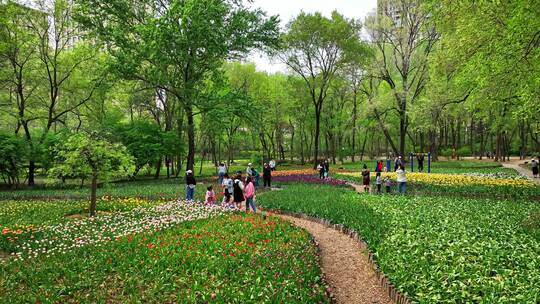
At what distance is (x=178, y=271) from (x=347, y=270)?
14.1ft

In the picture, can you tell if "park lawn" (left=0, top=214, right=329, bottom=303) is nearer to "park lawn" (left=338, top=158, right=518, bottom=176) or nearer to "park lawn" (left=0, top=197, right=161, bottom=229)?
"park lawn" (left=0, top=197, right=161, bottom=229)

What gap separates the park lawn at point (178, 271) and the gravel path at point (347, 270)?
587 millimetres

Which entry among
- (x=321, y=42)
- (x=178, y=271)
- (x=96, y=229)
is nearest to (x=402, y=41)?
(x=321, y=42)

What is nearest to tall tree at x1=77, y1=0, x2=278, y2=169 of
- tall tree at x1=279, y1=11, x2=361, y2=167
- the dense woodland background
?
the dense woodland background

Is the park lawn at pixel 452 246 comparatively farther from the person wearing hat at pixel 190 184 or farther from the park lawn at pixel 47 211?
the park lawn at pixel 47 211

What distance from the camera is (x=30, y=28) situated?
27344 mm

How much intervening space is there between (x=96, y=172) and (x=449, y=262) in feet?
43.4

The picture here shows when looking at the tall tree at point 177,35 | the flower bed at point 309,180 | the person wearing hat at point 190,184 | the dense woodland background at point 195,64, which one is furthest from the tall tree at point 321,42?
the person wearing hat at point 190,184

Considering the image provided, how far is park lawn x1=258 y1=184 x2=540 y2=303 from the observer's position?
225 inches

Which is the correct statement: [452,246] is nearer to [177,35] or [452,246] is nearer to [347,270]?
[347,270]

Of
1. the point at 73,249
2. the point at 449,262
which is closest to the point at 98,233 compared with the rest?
the point at 73,249

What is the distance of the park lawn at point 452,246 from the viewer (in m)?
5.72

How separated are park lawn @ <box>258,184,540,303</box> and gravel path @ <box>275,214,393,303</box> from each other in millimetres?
441

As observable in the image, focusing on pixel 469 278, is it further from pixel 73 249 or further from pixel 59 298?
pixel 73 249
